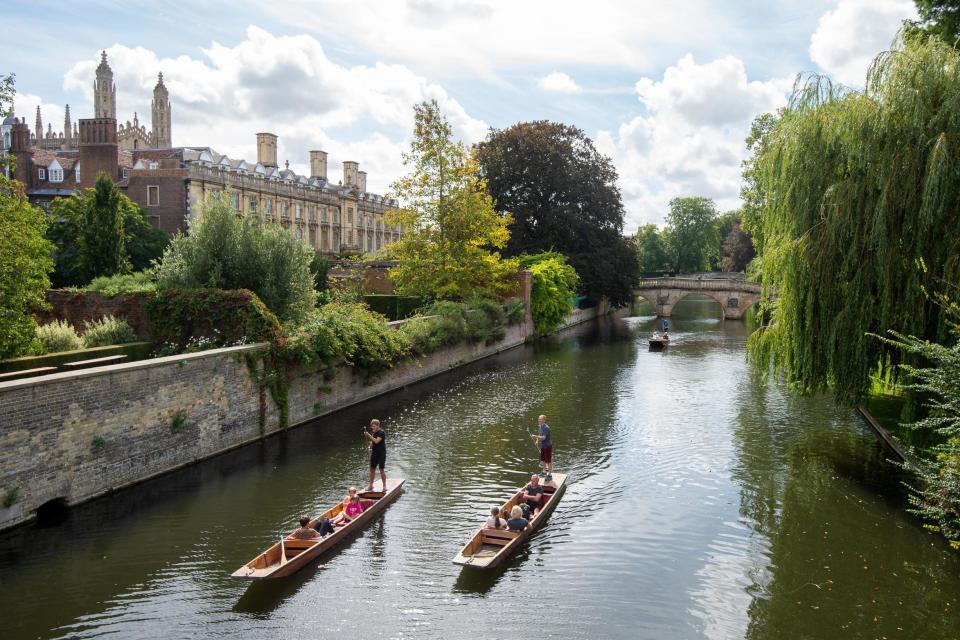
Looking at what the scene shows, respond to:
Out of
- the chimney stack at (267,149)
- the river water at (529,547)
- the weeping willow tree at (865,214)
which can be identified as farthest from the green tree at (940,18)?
the chimney stack at (267,149)

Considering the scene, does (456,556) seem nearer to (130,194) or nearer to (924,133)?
(924,133)

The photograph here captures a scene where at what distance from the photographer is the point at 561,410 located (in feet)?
71.9

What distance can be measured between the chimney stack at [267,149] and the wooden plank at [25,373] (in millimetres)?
53391

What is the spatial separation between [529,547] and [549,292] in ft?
99.3

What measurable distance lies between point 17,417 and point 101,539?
2295mm

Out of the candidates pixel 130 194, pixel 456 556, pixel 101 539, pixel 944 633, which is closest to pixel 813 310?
pixel 944 633

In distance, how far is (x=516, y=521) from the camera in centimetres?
1166

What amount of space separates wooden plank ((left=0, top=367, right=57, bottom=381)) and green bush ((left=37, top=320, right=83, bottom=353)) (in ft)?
9.87

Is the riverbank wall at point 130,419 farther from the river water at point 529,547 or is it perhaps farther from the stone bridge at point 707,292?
the stone bridge at point 707,292

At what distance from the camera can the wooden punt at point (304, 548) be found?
10000 mm

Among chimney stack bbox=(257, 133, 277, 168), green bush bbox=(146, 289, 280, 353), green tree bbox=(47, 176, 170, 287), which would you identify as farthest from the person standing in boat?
chimney stack bbox=(257, 133, 277, 168)

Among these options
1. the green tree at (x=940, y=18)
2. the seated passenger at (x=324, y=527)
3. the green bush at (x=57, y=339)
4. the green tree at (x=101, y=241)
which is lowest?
the seated passenger at (x=324, y=527)

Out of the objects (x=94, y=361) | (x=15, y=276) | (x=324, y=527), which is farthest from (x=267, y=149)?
(x=324, y=527)

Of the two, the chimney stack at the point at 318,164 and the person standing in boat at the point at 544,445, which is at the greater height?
the chimney stack at the point at 318,164
